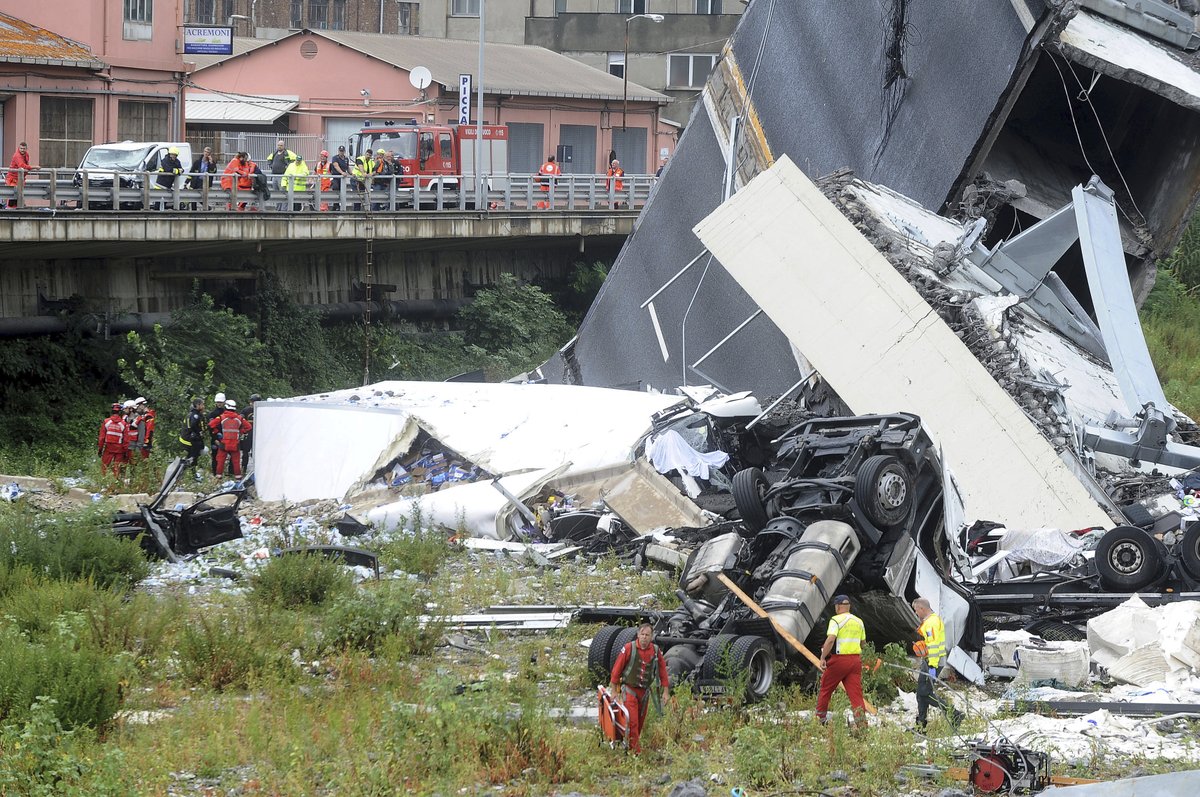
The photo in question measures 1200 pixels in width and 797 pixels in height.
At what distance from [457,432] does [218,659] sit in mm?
7563

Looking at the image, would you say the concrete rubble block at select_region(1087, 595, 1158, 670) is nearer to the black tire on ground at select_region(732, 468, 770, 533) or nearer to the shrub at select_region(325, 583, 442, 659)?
the black tire on ground at select_region(732, 468, 770, 533)

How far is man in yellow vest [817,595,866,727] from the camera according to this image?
930 cm

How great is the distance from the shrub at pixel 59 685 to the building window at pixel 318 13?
5933 cm

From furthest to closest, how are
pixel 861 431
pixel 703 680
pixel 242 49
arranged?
1. pixel 242 49
2. pixel 861 431
3. pixel 703 680

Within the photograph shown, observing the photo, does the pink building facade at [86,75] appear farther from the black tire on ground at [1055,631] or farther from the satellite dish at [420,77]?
the black tire on ground at [1055,631]

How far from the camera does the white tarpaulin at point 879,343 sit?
49.6 ft

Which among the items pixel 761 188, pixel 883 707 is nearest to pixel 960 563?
pixel 883 707

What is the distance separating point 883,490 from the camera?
11000 millimetres

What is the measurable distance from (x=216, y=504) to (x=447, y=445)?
3048mm

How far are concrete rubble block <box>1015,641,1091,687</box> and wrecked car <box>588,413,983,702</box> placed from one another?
2.34ft

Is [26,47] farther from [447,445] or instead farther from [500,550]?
[500,550]

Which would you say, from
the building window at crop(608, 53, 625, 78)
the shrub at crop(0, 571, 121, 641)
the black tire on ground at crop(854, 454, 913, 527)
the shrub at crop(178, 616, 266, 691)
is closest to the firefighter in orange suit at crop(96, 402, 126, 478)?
the shrub at crop(0, 571, 121, 641)

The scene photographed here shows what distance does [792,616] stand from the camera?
10.1 metres

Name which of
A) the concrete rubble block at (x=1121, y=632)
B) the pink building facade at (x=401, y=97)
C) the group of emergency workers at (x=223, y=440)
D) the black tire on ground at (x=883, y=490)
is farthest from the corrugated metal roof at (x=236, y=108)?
the concrete rubble block at (x=1121, y=632)
